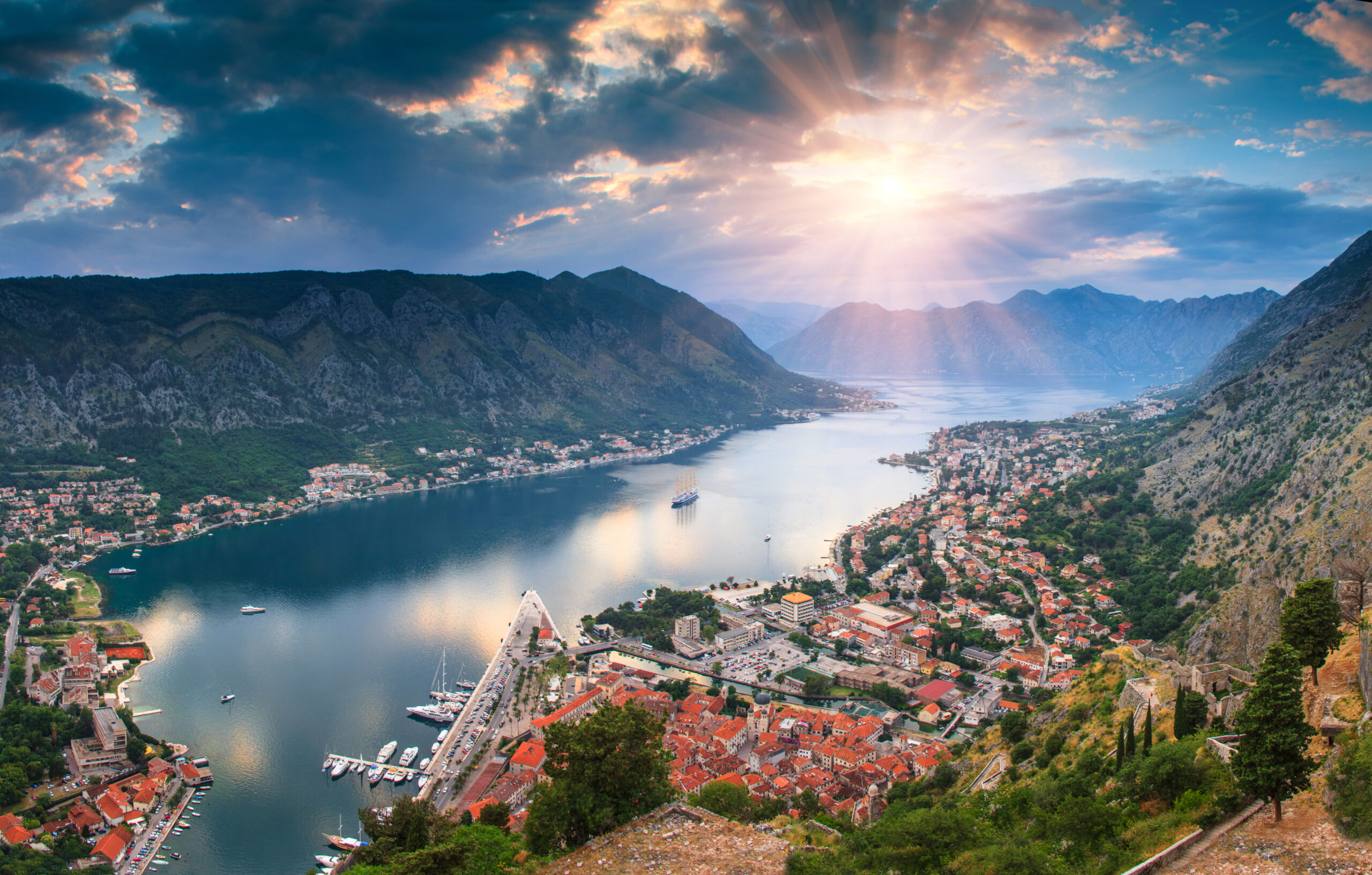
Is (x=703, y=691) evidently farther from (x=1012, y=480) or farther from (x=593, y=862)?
(x=1012, y=480)

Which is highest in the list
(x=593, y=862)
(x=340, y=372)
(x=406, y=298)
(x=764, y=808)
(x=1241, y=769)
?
(x=406, y=298)

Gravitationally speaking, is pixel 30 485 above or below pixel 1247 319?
below

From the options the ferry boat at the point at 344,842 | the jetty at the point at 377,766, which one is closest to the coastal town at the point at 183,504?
the jetty at the point at 377,766

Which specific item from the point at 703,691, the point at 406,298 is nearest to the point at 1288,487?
the point at 703,691

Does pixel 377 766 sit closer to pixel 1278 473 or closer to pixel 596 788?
pixel 596 788

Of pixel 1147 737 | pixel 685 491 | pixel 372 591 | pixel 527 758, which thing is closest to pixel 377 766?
pixel 527 758

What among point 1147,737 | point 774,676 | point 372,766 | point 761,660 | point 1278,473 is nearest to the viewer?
point 1147,737
